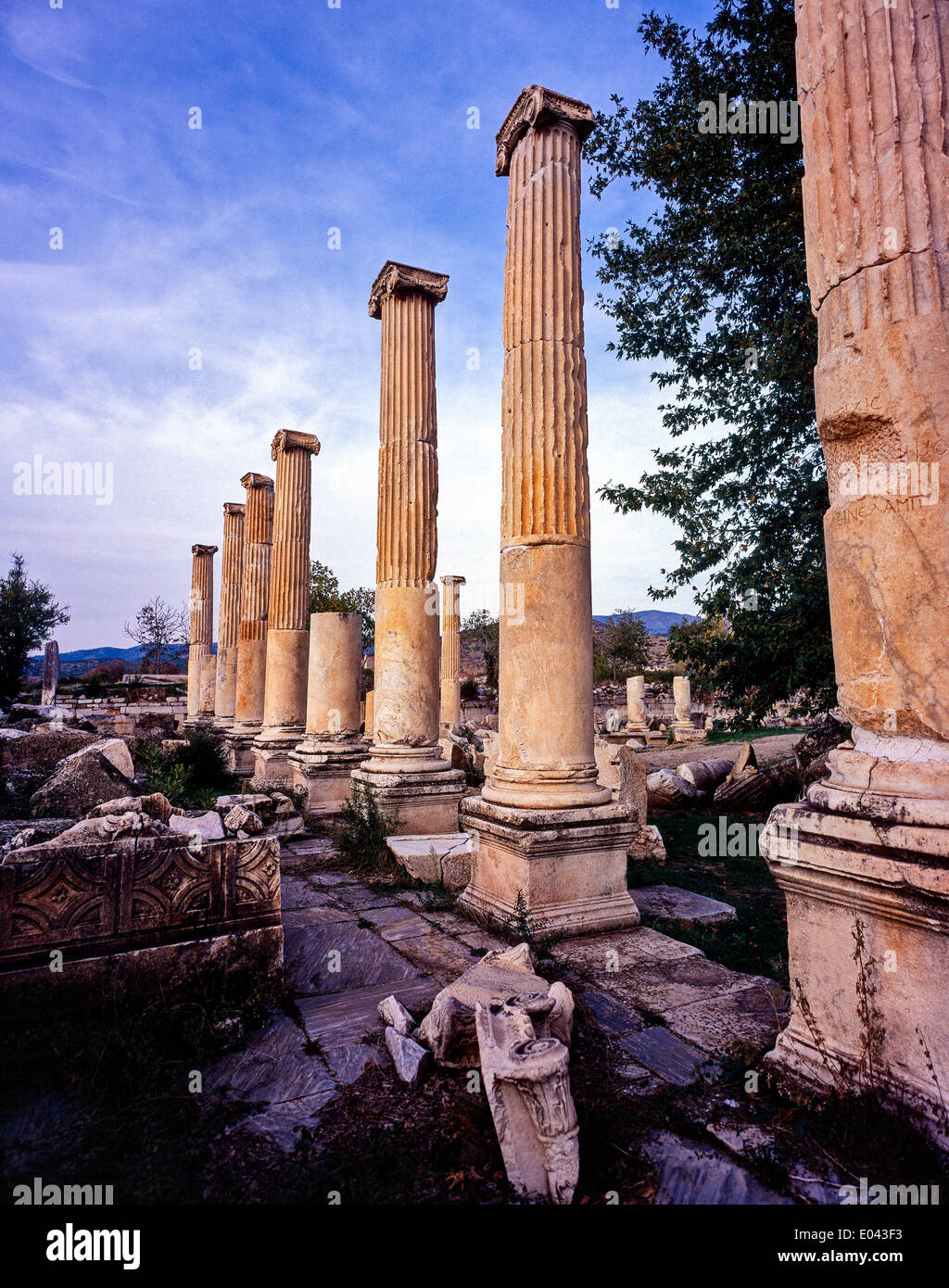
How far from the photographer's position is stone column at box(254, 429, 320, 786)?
11766 millimetres

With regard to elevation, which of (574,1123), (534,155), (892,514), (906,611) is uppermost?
(534,155)

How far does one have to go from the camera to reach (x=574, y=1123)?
222 centimetres

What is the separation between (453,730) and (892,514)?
1752 centimetres

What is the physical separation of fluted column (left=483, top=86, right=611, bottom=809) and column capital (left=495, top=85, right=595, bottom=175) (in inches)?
0.4

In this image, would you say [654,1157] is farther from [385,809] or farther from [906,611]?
[385,809]

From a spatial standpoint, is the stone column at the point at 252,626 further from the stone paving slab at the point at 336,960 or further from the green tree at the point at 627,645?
the green tree at the point at 627,645

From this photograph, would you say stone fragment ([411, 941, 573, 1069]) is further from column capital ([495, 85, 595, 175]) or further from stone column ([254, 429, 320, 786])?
stone column ([254, 429, 320, 786])

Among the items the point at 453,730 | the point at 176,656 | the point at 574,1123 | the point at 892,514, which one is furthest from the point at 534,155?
the point at 176,656

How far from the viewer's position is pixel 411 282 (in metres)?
8.41

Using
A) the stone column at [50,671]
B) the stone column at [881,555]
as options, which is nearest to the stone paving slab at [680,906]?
the stone column at [881,555]

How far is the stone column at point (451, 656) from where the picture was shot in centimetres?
2172

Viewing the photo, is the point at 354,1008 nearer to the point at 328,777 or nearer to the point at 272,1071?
the point at 272,1071

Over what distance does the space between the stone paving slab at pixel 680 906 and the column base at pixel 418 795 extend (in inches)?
91.3

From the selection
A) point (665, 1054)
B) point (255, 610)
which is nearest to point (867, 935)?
point (665, 1054)
